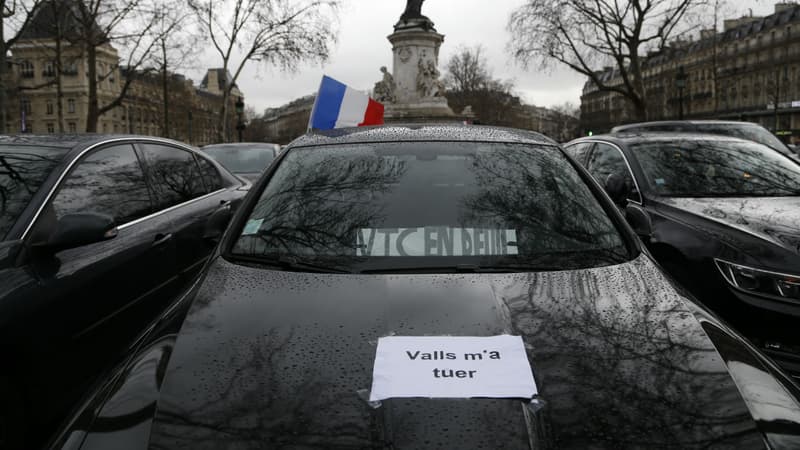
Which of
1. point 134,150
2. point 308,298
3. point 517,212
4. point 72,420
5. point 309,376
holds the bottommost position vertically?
point 72,420

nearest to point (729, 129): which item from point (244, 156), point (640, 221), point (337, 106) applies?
point (337, 106)

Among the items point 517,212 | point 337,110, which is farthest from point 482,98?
point 517,212

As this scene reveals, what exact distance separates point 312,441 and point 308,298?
60cm

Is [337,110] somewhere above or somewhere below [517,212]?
above

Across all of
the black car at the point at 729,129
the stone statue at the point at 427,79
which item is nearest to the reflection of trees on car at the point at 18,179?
the black car at the point at 729,129

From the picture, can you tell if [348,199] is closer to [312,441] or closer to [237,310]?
[237,310]

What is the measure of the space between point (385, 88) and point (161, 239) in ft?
80.1

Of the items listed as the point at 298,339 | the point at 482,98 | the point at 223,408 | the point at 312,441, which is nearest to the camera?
the point at 312,441

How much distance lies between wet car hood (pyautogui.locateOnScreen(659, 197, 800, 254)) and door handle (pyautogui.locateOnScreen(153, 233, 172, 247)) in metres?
3.28

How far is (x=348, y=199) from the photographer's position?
2334 mm

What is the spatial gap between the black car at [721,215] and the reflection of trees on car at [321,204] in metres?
1.29

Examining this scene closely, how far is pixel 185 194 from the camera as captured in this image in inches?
166

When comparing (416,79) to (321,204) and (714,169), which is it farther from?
(321,204)

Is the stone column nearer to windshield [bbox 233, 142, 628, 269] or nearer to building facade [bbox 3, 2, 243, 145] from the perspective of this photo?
windshield [bbox 233, 142, 628, 269]
